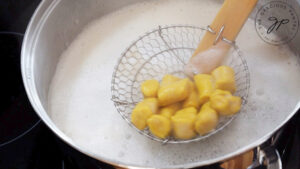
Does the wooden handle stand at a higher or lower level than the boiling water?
higher

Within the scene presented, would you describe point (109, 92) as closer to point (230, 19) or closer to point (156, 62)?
point (156, 62)

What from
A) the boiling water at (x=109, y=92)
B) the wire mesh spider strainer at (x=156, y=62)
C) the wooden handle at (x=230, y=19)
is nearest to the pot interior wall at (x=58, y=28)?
the boiling water at (x=109, y=92)

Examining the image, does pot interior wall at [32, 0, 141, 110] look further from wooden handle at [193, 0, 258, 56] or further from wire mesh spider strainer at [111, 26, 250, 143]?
wooden handle at [193, 0, 258, 56]

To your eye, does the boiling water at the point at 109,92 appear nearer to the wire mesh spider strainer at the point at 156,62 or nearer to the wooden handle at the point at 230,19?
the wire mesh spider strainer at the point at 156,62

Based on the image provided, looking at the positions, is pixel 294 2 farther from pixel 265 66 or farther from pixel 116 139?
pixel 116 139

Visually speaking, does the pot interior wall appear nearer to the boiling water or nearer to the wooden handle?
the boiling water

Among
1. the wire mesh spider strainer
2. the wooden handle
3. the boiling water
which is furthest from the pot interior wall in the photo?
the wooden handle

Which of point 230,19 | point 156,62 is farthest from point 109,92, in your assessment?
point 230,19
